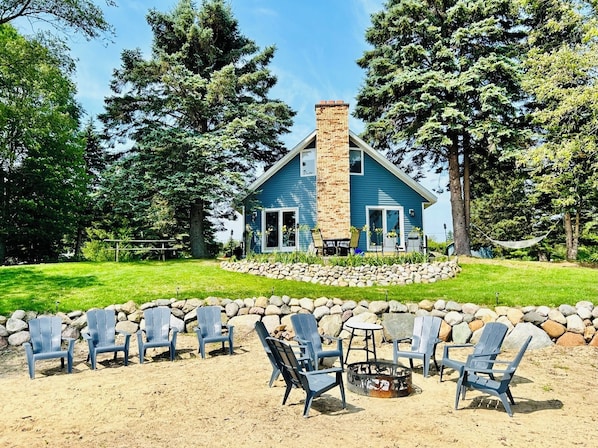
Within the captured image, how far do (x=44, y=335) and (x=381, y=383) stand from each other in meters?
5.38

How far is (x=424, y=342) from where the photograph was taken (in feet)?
22.8

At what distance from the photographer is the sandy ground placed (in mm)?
4348

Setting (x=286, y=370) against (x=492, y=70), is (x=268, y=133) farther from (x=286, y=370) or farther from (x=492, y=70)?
(x=286, y=370)

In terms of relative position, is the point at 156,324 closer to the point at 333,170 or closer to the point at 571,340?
the point at 571,340

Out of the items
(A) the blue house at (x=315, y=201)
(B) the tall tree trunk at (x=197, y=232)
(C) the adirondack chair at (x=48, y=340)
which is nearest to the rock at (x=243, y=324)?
(C) the adirondack chair at (x=48, y=340)

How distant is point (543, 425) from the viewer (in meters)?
4.78

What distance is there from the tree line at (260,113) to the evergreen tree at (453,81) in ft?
0.22

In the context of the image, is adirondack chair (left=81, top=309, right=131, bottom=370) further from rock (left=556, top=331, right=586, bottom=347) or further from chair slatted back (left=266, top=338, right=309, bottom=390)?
rock (left=556, top=331, right=586, bottom=347)

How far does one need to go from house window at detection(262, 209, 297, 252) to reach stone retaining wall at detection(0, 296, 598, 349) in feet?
25.4

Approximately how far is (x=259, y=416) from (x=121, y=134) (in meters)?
17.6

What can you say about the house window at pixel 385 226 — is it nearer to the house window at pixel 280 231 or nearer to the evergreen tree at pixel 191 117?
the house window at pixel 280 231

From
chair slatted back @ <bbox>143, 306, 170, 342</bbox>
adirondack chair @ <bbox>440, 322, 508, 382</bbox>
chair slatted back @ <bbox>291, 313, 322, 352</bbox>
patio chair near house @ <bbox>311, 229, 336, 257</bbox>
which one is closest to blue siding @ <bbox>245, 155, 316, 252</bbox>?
patio chair near house @ <bbox>311, 229, 336, 257</bbox>

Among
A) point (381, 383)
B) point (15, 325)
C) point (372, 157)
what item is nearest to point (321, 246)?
point (372, 157)

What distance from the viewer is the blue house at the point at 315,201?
57.2 ft
